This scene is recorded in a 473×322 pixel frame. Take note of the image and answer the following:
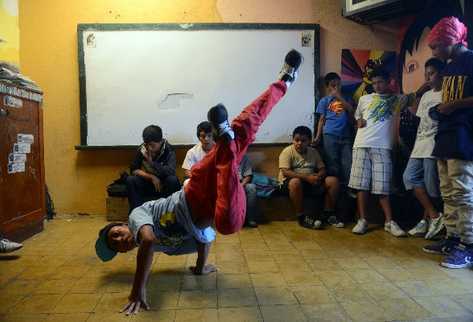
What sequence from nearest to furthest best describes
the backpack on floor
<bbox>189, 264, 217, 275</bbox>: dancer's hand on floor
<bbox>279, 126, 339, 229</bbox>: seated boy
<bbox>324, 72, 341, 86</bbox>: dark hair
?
1. <bbox>189, 264, 217, 275</bbox>: dancer's hand on floor
2. <bbox>279, 126, 339, 229</bbox>: seated boy
3. the backpack on floor
4. <bbox>324, 72, 341, 86</bbox>: dark hair

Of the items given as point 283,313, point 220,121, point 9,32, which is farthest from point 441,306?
point 9,32

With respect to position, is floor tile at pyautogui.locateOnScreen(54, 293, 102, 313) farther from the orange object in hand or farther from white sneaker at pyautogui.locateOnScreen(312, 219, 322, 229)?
the orange object in hand

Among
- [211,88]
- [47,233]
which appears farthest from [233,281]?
[211,88]

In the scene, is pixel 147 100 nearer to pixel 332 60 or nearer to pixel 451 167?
pixel 332 60

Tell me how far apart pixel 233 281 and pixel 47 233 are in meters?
1.98

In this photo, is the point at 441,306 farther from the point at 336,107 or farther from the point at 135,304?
the point at 336,107

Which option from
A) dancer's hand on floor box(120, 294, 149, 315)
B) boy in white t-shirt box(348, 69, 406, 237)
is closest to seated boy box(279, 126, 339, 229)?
boy in white t-shirt box(348, 69, 406, 237)

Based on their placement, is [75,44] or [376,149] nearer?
[376,149]

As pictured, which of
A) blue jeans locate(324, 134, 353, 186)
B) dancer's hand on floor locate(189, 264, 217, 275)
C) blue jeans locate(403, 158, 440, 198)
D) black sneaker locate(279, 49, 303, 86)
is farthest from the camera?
blue jeans locate(324, 134, 353, 186)

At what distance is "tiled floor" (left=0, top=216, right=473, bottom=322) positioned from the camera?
5.71 ft

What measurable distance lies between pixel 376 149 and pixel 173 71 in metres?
2.20

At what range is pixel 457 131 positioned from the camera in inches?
92.8

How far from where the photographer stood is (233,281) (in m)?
2.14

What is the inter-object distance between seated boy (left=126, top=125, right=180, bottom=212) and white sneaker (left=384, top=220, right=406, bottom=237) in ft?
6.32
